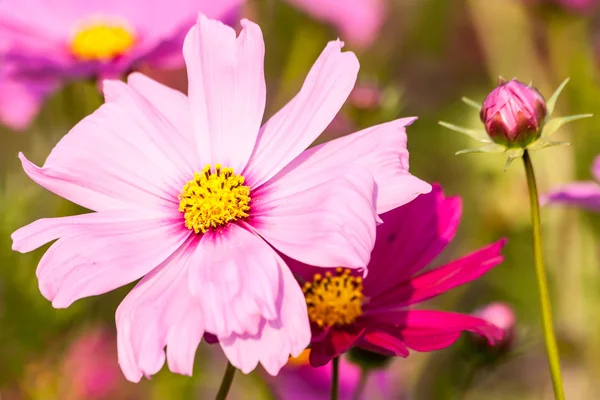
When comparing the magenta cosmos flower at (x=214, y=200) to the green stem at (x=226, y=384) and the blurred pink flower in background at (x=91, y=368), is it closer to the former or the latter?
the green stem at (x=226, y=384)

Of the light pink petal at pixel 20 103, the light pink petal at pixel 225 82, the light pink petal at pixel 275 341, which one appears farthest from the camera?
the light pink petal at pixel 20 103

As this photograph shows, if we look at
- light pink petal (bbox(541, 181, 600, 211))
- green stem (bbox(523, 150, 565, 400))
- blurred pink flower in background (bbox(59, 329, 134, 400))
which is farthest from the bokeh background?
green stem (bbox(523, 150, 565, 400))

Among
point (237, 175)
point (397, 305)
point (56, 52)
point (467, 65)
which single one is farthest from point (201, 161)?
point (467, 65)

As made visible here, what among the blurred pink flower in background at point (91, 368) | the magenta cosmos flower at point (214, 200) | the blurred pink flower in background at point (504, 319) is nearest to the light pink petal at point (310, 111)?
the magenta cosmos flower at point (214, 200)

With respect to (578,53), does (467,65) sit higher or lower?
lower

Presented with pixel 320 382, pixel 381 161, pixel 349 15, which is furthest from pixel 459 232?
pixel 381 161

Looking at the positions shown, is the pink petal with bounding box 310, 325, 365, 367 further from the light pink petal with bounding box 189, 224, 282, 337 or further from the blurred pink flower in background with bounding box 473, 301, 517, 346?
the blurred pink flower in background with bounding box 473, 301, 517, 346

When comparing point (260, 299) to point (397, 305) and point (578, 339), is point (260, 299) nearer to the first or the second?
point (397, 305)

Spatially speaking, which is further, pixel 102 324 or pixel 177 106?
pixel 102 324
